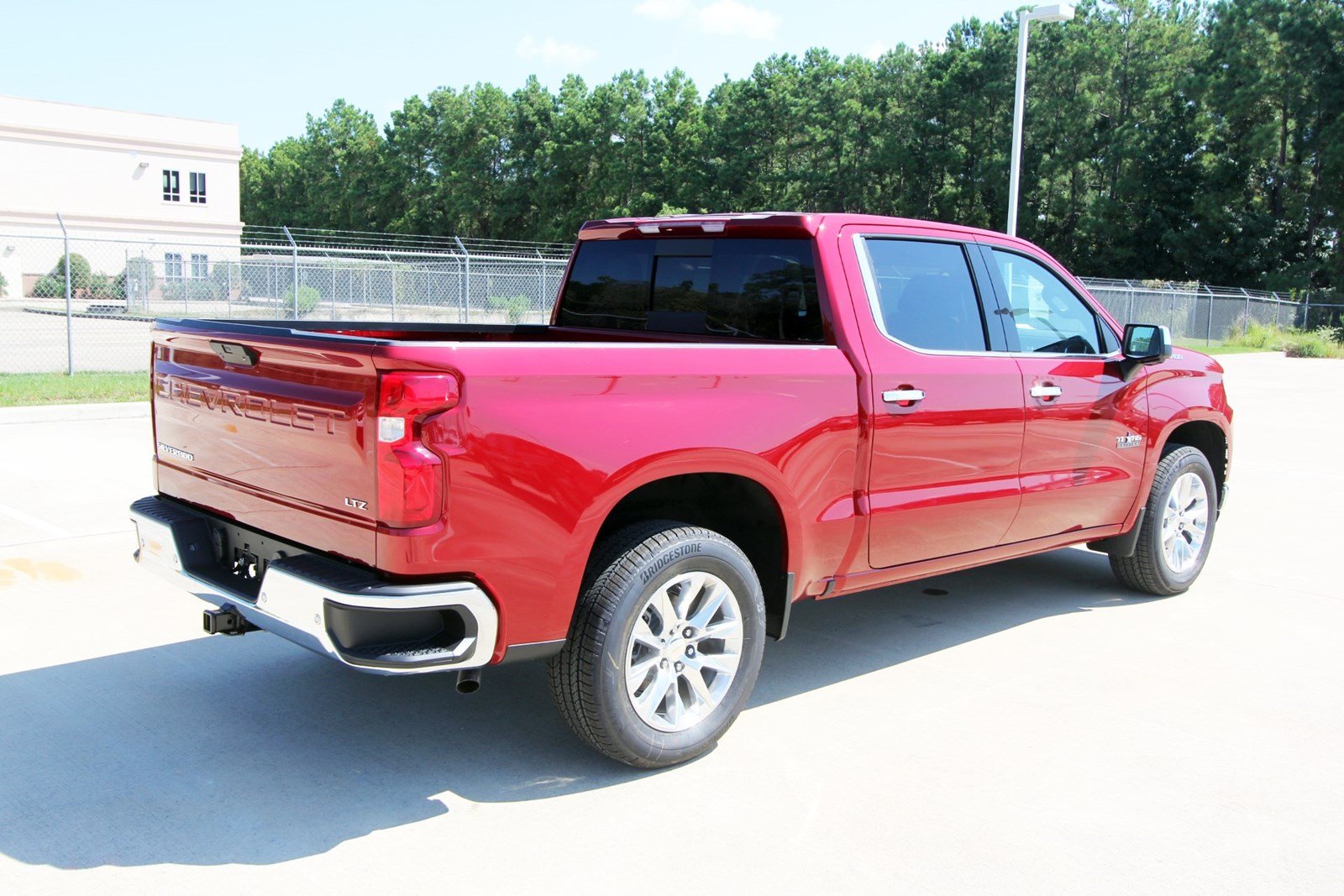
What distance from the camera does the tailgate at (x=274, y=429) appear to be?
332cm

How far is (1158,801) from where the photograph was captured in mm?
3764

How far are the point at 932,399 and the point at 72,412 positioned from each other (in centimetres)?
1048

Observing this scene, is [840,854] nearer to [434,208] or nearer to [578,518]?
[578,518]

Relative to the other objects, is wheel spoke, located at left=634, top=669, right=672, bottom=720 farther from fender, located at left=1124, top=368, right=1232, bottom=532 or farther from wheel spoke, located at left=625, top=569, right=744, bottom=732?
fender, located at left=1124, top=368, right=1232, bottom=532

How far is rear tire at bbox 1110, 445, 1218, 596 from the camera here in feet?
20.1

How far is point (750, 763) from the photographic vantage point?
400 centimetres

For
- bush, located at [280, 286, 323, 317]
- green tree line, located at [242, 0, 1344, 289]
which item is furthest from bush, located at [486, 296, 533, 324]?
green tree line, located at [242, 0, 1344, 289]

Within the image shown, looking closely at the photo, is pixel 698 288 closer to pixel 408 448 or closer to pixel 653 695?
pixel 653 695

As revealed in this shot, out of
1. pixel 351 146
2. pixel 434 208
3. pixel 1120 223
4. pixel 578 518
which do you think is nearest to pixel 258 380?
pixel 578 518

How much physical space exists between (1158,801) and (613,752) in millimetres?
1795

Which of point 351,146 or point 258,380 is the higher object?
point 351,146

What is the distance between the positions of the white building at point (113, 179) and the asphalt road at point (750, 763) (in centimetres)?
4620

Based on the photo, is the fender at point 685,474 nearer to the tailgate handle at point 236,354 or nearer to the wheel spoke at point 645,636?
the wheel spoke at point 645,636

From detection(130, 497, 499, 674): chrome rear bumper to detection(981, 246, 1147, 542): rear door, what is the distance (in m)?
2.84
